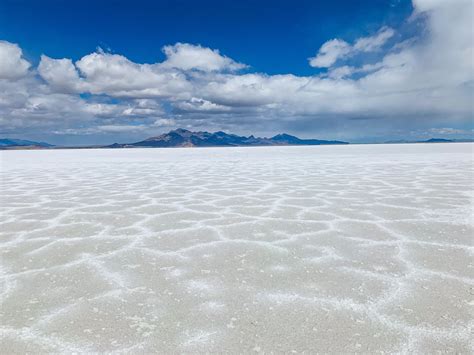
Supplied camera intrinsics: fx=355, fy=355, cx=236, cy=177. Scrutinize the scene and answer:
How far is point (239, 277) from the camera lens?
133 inches

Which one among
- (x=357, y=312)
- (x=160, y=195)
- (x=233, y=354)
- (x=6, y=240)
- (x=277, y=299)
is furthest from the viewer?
(x=160, y=195)

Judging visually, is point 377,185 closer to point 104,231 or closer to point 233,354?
point 104,231

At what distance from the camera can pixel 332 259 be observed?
381 centimetres

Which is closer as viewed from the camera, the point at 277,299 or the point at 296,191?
the point at 277,299

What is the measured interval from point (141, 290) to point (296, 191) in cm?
582

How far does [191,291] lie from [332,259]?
1.60 metres

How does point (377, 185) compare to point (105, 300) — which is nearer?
point (105, 300)

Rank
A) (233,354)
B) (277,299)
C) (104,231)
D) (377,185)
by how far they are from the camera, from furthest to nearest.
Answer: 1. (377,185)
2. (104,231)
3. (277,299)
4. (233,354)

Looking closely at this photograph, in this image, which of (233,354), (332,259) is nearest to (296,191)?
(332,259)

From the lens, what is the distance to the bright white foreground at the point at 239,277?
2.41 meters

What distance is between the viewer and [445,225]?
510 centimetres

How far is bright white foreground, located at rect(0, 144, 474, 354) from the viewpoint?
7.91 ft

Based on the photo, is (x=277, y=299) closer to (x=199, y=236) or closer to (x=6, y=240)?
(x=199, y=236)

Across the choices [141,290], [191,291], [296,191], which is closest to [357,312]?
[191,291]
